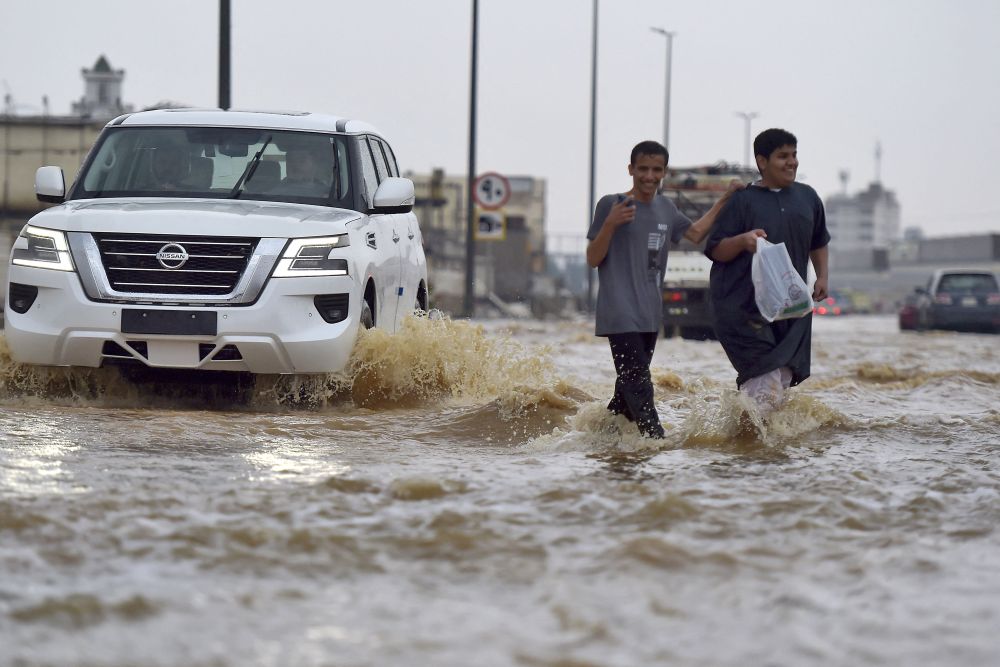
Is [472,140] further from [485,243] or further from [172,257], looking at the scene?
[485,243]

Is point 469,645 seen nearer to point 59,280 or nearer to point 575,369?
point 59,280

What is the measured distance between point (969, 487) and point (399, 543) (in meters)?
2.89

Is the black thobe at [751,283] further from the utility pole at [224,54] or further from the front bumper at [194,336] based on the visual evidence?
the utility pole at [224,54]

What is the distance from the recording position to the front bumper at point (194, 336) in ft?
30.1

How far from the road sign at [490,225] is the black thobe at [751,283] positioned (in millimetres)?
18043

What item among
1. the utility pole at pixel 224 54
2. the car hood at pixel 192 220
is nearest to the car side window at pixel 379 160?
the car hood at pixel 192 220

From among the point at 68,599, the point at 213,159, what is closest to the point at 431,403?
the point at 213,159

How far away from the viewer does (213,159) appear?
1051cm

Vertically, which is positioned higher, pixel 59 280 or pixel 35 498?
A: pixel 59 280

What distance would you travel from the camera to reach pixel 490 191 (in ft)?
84.4

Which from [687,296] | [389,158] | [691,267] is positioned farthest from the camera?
[691,267]

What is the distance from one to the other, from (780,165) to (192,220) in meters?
3.39

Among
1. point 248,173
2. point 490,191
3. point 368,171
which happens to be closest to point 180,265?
point 248,173

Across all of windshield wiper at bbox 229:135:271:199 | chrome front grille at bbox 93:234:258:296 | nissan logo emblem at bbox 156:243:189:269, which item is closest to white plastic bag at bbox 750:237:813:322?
chrome front grille at bbox 93:234:258:296
